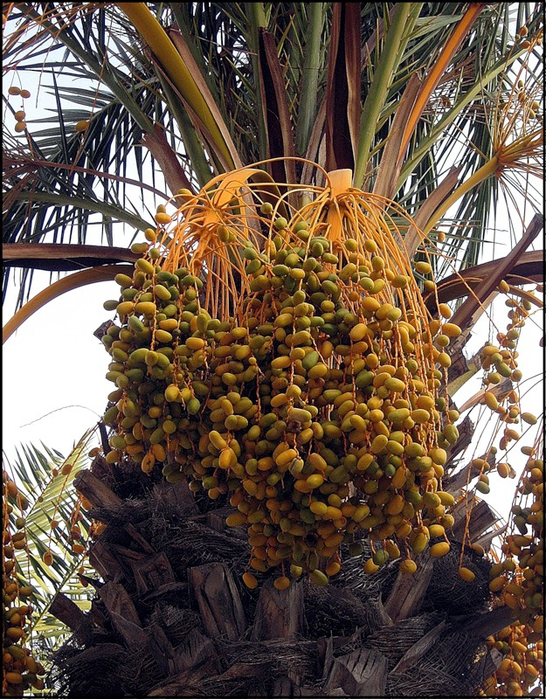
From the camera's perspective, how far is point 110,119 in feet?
9.81

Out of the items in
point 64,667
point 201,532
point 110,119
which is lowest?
point 64,667

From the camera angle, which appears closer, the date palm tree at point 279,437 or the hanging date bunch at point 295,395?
the hanging date bunch at point 295,395

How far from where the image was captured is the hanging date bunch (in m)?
1.13

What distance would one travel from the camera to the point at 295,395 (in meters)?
1.11

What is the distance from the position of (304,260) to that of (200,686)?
2.40 feet

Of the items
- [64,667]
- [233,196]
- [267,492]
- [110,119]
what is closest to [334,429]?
[267,492]

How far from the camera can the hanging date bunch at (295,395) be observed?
1.13m

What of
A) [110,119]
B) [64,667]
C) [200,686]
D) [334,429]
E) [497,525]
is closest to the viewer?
[334,429]

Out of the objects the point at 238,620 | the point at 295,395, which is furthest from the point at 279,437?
the point at 238,620

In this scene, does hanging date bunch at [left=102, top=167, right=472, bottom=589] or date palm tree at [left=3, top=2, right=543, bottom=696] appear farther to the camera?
date palm tree at [left=3, top=2, right=543, bottom=696]

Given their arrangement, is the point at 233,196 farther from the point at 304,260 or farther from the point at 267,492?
the point at 267,492

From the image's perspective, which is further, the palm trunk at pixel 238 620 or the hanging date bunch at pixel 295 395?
the palm trunk at pixel 238 620

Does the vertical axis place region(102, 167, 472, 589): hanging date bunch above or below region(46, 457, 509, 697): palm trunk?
above

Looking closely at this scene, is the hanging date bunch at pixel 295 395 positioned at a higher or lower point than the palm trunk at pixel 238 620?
higher
